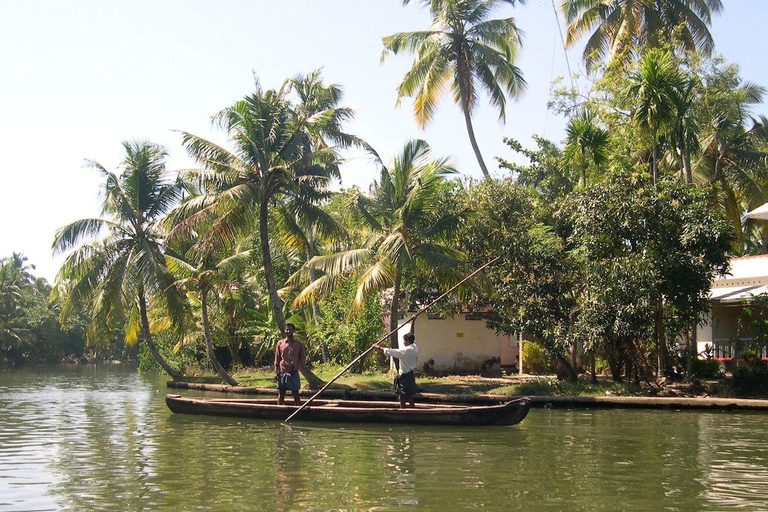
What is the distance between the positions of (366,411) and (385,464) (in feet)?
13.2

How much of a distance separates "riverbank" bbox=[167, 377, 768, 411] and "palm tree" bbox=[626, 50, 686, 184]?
6226 mm

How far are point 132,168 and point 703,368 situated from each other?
16955mm

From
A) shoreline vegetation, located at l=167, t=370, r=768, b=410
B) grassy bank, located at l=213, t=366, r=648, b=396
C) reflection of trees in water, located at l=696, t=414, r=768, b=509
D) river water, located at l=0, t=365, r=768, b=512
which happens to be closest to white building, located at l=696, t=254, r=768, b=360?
shoreline vegetation, located at l=167, t=370, r=768, b=410

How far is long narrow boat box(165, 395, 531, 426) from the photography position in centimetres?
1312

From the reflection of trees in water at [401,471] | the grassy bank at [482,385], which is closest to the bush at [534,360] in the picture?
the grassy bank at [482,385]

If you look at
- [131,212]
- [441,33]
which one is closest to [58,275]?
[131,212]

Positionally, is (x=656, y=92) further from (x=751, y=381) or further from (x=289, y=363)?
(x=289, y=363)

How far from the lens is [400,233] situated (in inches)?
796

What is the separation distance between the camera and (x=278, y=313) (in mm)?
20609

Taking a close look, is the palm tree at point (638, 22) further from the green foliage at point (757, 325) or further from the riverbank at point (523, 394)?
the riverbank at point (523, 394)

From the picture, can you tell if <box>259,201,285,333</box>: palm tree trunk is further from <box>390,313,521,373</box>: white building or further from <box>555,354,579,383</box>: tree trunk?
<box>555,354,579,383</box>: tree trunk

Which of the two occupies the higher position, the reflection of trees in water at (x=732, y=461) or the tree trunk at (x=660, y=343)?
the tree trunk at (x=660, y=343)

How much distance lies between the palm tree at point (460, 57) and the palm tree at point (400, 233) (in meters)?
5.71

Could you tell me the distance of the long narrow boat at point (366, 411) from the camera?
43.0ft
